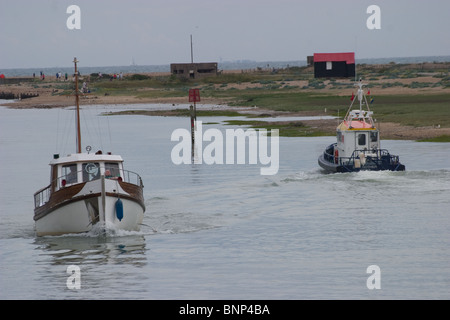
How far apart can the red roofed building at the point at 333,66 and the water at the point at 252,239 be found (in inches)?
3645

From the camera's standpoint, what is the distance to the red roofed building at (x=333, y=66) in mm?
143375

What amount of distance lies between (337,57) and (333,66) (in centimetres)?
201

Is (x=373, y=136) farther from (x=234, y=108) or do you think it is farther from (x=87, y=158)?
(x=234, y=108)

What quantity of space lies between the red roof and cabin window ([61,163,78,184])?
114279 mm

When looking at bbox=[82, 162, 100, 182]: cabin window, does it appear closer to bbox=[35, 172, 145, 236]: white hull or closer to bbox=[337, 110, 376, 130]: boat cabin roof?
bbox=[35, 172, 145, 236]: white hull

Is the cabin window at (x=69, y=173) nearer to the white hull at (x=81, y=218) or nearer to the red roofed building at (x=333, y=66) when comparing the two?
the white hull at (x=81, y=218)

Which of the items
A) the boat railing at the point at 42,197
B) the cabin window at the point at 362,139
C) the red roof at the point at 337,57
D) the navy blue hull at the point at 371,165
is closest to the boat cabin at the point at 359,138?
the cabin window at the point at 362,139

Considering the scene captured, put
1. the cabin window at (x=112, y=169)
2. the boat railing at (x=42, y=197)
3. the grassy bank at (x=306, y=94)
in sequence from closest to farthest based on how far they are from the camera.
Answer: the cabin window at (x=112, y=169), the boat railing at (x=42, y=197), the grassy bank at (x=306, y=94)

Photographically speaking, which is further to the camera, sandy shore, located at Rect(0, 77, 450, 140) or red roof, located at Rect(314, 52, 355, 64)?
red roof, located at Rect(314, 52, 355, 64)

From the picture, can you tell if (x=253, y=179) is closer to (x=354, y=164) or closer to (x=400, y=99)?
(x=354, y=164)

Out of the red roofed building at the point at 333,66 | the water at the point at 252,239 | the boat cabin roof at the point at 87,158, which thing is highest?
the red roofed building at the point at 333,66

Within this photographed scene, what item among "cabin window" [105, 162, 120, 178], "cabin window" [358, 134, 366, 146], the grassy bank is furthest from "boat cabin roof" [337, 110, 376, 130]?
"cabin window" [105, 162, 120, 178]

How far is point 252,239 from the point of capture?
29.7 m

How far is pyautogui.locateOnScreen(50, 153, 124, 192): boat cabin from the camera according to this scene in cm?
3027
